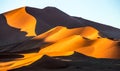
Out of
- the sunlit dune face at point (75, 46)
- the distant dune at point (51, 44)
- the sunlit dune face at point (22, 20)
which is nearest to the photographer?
the distant dune at point (51, 44)

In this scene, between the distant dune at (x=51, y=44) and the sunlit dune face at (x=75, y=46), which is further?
the sunlit dune face at (x=75, y=46)

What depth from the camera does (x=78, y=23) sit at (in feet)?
33.9

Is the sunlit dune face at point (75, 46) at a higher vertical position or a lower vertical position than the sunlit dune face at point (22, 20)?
lower

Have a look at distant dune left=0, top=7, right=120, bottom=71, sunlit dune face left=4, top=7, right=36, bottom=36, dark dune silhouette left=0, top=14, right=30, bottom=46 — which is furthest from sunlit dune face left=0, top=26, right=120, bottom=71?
sunlit dune face left=4, top=7, right=36, bottom=36

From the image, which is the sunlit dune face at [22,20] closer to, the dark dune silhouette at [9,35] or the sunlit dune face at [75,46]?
the dark dune silhouette at [9,35]

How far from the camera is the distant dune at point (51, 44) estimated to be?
209 inches

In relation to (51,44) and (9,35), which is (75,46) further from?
(9,35)

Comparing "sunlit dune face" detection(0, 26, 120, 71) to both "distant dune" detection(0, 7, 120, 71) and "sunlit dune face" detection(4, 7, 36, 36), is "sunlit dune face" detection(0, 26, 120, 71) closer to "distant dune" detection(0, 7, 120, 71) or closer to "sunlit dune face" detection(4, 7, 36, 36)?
"distant dune" detection(0, 7, 120, 71)

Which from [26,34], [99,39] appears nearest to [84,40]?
[99,39]

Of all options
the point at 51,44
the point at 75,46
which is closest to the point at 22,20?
the point at 51,44

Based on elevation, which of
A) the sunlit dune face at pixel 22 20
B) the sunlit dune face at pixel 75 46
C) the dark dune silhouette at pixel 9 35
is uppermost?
the sunlit dune face at pixel 22 20

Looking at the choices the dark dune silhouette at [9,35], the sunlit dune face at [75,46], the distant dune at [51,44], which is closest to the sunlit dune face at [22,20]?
the distant dune at [51,44]

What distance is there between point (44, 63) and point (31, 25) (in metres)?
4.59

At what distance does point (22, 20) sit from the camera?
10227 mm
